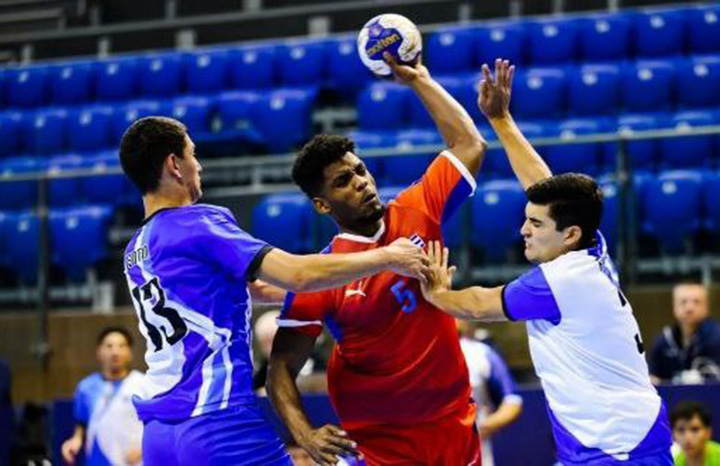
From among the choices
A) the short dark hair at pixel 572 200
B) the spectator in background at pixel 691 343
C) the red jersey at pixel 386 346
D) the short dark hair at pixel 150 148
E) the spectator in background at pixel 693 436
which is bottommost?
the spectator in background at pixel 693 436

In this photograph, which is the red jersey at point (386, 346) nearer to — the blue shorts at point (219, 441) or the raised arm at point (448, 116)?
the raised arm at point (448, 116)

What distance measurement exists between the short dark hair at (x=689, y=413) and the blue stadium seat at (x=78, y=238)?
19.7 ft

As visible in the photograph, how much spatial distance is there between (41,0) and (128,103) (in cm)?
447

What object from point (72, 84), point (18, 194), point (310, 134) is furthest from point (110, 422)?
point (72, 84)

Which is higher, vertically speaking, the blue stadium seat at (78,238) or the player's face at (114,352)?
the blue stadium seat at (78,238)

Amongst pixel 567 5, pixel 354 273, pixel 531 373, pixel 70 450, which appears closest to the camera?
pixel 354 273

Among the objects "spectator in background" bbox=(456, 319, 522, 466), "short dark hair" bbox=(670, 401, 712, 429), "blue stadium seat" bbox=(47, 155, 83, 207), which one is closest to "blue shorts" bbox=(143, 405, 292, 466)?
"short dark hair" bbox=(670, 401, 712, 429)

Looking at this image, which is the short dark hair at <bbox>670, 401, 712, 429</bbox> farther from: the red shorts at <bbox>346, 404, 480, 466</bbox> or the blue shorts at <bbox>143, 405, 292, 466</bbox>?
the blue shorts at <bbox>143, 405, 292, 466</bbox>

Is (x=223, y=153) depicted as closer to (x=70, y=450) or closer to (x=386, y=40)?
(x=70, y=450)

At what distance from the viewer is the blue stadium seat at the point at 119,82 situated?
1681cm

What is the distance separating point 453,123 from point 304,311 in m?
1.10

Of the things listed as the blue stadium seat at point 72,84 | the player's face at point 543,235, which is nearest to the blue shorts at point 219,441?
the player's face at point 543,235

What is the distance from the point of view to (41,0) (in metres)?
19.7

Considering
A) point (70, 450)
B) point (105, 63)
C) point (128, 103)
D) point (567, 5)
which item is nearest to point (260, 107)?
point (128, 103)
